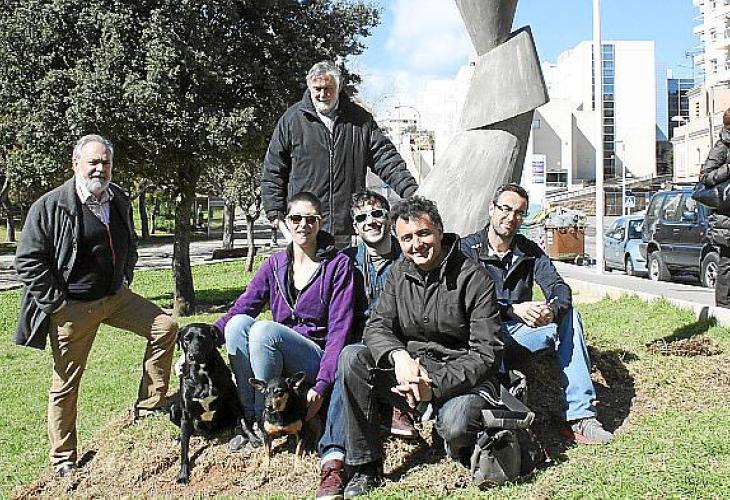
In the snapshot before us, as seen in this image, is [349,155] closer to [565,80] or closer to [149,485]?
[149,485]

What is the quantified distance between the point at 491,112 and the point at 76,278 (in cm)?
313

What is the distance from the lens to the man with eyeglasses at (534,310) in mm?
4426

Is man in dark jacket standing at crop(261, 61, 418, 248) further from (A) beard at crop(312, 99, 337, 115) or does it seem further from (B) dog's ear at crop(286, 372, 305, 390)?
(B) dog's ear at crop(286, 372, 305, 390)

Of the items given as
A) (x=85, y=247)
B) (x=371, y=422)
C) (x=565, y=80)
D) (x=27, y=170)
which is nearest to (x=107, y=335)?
(x=27, y=170)

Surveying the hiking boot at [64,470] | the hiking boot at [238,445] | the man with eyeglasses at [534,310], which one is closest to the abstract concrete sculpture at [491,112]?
the man with eyeglasses at [534,310]

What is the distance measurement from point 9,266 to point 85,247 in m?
23.9

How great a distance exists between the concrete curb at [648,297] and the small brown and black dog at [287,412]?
4657 mm

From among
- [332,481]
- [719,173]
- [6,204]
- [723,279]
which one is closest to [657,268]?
[723,279]

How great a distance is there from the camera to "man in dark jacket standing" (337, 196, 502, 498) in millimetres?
3785

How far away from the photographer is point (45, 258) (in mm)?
4438

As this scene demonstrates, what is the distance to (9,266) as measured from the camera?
26266mm

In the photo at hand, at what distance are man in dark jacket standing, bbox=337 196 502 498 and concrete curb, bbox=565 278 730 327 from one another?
4.50 meters

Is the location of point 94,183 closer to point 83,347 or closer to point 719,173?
point 83,347

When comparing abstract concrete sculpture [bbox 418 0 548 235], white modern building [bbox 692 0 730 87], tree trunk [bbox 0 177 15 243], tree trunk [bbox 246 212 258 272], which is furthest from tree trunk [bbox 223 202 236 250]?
white modern building [bbox 692 0 730 87]
